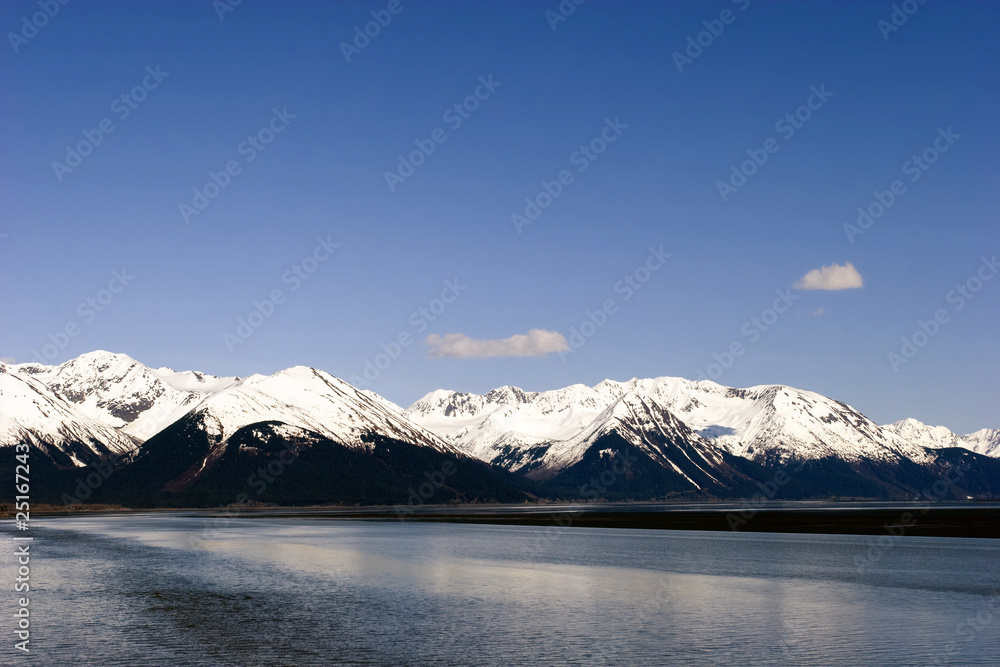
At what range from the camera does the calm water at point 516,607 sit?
5050 cm

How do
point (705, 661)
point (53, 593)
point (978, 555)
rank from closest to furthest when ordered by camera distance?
point (705, 661) < point (53, 593) < point (978, 555)

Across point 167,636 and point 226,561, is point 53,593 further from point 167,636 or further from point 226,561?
point 226,561

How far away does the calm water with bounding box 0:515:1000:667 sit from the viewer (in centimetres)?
5050

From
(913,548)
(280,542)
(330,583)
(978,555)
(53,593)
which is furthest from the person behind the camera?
(280,542)

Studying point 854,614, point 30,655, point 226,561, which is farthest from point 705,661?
point 226,561

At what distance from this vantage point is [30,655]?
4906 cm

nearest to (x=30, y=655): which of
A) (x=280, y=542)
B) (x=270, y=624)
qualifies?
(x=270, y=624)

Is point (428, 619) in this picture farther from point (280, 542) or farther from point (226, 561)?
point (280, 542)

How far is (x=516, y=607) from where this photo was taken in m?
69.1

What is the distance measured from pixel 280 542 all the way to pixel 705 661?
384 feet

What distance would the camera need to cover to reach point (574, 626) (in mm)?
60094

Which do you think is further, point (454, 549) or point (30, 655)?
point (454, 549)

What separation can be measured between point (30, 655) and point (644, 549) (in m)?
95.4

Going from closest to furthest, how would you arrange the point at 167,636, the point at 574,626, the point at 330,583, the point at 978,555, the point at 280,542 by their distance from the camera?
1. the point at 167,636
2. the point at 574,626
3. the point at 330,583
4. the point at 978,555
5. the point at 280,542
